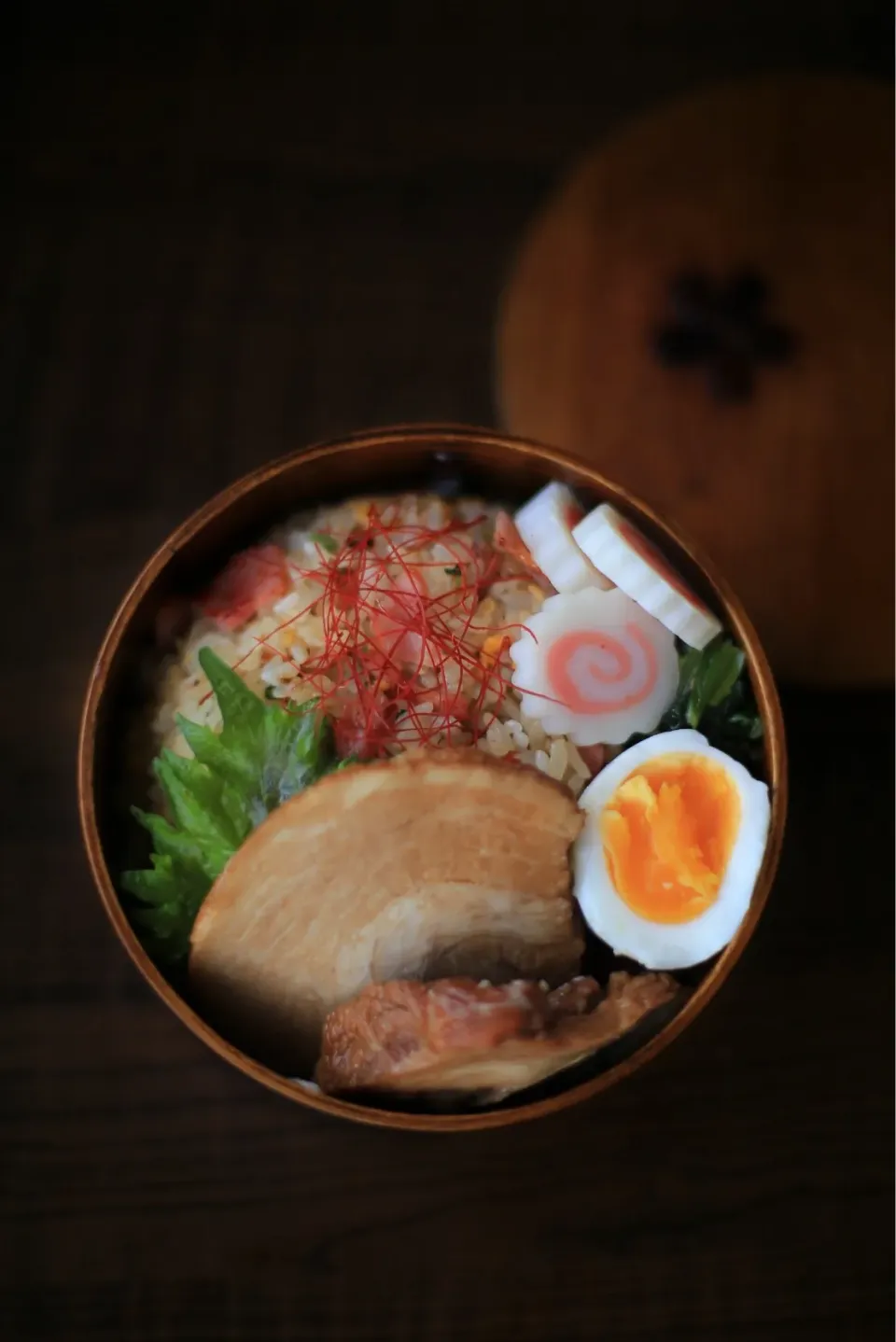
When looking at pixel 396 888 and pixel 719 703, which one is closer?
pixel 396 888

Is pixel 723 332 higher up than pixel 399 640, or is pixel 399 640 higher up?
pixel 723 332

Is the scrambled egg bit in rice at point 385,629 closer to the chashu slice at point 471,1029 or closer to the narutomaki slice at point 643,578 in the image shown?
the narutomaki slice at point 643,578

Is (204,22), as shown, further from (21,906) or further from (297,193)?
(21,906)

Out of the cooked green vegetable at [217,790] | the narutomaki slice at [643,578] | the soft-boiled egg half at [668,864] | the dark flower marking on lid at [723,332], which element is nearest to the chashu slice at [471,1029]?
the soft-boiled egg half at [668,864]

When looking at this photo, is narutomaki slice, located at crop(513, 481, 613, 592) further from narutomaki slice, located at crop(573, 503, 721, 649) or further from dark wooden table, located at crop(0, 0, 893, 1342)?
dark wooden table, located at crop(0, 0, 893, 1342)

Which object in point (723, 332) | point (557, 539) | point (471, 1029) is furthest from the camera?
point (723, 332)

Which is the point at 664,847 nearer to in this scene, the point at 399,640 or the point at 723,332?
the point at 399,640

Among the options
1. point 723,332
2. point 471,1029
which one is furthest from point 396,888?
point 723,332
